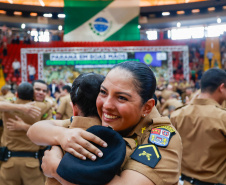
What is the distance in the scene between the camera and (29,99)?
3346mm

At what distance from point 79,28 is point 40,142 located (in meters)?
8.92

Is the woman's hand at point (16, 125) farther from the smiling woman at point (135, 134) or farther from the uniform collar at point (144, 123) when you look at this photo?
the uniform collar at point (144, 123)

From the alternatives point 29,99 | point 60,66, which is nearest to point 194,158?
point 29,99

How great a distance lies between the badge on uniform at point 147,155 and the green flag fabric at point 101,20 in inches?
346

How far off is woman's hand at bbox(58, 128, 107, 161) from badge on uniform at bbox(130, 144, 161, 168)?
15 cm

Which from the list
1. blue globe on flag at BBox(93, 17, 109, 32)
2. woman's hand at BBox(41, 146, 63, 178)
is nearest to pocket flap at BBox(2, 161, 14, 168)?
woman's hand at BBox(41, 146, 63, 178)

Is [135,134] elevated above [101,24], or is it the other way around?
[101,24]

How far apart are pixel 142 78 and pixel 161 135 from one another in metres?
0.25

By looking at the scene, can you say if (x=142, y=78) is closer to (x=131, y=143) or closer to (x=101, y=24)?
(x=131, y=143)

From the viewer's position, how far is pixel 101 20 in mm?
10273

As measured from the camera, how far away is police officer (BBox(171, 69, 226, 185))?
234cm

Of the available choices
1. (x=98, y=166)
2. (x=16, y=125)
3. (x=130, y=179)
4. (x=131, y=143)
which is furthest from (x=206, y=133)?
(x=16, y=125)

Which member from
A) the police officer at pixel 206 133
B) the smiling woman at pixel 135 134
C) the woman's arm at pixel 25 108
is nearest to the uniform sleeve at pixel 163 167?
the smiling woman at pixel 135 134

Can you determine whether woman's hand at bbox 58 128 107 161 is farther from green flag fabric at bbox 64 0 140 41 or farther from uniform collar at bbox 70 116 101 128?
green flag fabric at bbox 64 0 140 41
